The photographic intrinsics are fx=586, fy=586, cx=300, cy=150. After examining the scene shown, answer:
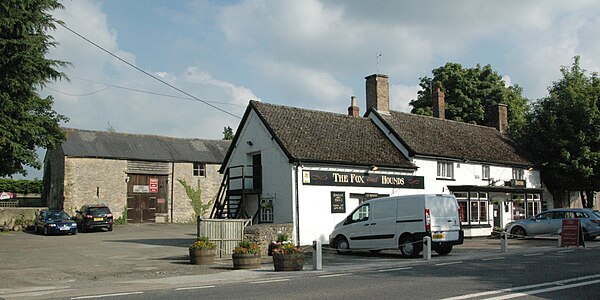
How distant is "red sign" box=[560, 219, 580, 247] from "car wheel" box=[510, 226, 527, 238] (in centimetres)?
572

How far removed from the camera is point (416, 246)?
20625mm

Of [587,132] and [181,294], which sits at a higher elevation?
[587,132]

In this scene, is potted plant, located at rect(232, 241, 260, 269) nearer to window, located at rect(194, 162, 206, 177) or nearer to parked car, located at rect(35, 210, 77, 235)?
parked car, located at rect(35, 210, 77, 235)

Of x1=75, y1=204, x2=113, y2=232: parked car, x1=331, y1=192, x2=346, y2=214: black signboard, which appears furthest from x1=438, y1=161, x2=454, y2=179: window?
x1=75, y1=204, x2=113, y2=232: parked car

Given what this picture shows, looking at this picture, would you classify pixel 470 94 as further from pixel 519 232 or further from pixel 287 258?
pixel 287 258

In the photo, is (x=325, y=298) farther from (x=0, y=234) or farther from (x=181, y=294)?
(x=0, y=234)

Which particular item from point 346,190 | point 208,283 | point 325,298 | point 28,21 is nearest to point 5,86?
point 28,21

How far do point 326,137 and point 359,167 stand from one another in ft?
7.60

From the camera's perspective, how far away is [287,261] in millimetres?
16656

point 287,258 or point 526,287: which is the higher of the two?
point 287,258

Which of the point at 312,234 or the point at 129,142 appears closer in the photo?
the point at 312,234

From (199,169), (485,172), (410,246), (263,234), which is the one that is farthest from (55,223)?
(485,172)

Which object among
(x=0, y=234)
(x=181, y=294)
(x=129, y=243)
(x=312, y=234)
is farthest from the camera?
(x=0, y=234)

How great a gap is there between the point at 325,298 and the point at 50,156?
3970cm
